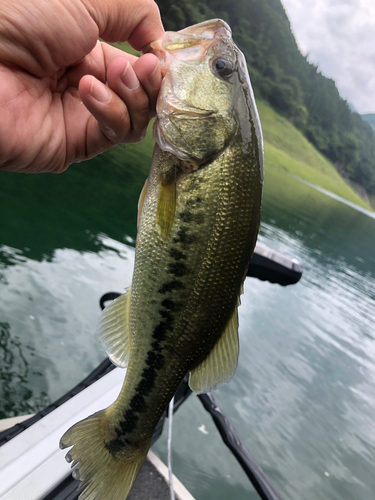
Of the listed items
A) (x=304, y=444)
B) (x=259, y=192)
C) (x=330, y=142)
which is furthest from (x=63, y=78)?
(x=330, y=142)

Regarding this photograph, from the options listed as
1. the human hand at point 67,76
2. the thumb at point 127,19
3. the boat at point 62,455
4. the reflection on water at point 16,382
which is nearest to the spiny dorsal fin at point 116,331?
the human hand at point 67,76

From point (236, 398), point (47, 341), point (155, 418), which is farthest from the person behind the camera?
point (236, 398)

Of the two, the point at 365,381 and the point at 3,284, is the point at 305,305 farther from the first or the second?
the point at 3,284

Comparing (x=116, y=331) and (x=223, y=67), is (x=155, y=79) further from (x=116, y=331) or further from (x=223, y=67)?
(x=116, y=331)

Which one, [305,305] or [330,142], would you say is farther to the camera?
[330,142]

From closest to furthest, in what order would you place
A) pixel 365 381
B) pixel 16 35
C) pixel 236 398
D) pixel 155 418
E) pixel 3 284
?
pixel 16 35
pixel 155 418
pixel 3 284
pixel 236 398
pixel 365 381

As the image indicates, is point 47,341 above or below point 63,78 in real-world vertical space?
below
